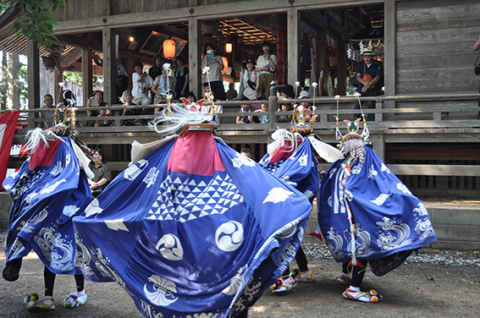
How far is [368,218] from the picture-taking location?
222 inches

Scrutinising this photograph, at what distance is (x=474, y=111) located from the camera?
9.65m

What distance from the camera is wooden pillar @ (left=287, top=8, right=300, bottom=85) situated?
36.2ft

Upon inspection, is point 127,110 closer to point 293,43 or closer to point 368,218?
point 293,43

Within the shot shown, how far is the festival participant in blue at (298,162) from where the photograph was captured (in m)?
6.06

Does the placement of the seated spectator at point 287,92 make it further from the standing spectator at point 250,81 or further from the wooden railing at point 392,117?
the standing spectator at point 250,81

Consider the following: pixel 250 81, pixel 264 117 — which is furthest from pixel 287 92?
pixel 250 81

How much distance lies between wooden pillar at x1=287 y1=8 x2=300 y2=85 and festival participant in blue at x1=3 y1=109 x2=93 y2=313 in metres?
6.37

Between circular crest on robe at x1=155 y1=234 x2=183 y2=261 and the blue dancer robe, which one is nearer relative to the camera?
the blue dancer robe

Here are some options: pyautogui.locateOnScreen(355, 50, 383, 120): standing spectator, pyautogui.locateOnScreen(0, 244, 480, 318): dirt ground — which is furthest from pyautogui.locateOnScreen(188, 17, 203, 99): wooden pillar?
pyautogui.locateOnScreen(0, 244, 480, 318): dirt ground

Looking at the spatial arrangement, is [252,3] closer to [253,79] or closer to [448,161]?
[253,79]

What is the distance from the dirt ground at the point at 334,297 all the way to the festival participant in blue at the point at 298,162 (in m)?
0.18

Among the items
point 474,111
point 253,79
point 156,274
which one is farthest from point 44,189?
point 474,111

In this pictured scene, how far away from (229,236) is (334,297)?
2562mm

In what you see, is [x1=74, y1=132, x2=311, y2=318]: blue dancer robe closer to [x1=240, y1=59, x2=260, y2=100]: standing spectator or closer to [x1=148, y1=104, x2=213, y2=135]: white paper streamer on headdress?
[x1=148, y1=104, x2=213, y2=135]: white paper streamer on headdress
